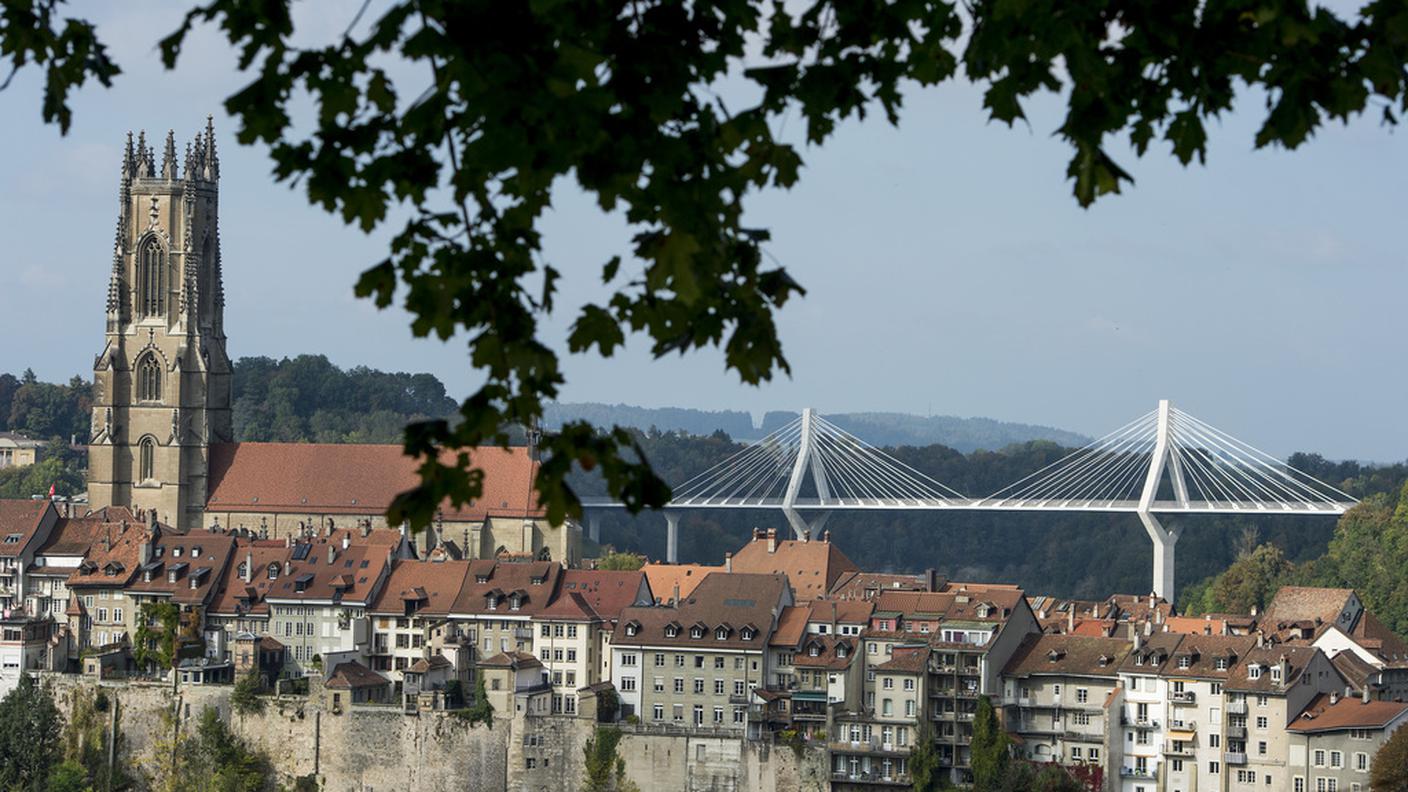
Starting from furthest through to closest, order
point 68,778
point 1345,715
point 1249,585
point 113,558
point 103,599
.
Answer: point 1249,585
point 113,558
point 103,599
point 68,778
point 1345,715

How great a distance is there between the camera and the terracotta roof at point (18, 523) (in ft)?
229

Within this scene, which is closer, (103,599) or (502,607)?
(502,607)

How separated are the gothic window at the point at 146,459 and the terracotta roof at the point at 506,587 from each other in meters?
21.8

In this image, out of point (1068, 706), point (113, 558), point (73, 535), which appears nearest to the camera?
point (1068, 706)

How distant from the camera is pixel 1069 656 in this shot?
187 feet

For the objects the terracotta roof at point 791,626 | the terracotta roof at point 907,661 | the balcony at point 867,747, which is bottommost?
the balcony at point 867,747

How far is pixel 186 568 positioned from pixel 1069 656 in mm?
23155

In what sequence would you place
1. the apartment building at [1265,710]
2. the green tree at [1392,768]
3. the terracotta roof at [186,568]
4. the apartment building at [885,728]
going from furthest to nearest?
the terracotta roof at [186,568], the apartment building at [885,728], the apartment building at [1265,710], the green tree at [1392,768]

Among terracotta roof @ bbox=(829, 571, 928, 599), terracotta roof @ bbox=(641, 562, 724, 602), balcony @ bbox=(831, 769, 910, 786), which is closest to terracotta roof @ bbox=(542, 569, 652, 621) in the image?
terracotta roof @ bbox=(641, 562, 724, 602)

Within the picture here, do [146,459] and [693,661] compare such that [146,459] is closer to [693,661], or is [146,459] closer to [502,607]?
[502,607]

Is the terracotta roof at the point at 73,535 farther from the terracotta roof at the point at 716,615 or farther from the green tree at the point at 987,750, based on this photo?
the green tree at the point at 987,750

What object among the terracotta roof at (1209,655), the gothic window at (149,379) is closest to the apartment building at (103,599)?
the gothic window at (149,379)

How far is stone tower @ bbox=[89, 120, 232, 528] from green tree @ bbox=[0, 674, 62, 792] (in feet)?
72.1

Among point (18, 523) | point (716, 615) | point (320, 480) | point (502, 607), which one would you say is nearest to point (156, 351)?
point (320, 480)
